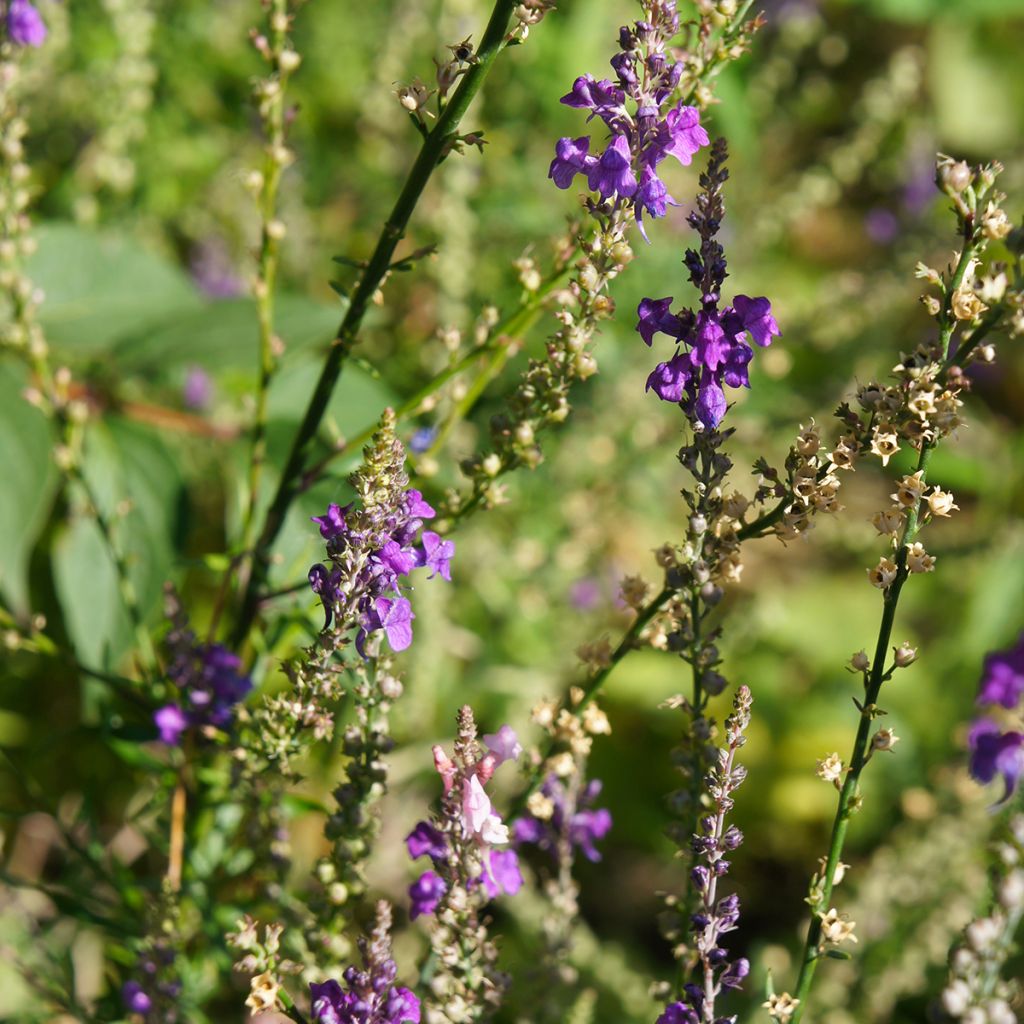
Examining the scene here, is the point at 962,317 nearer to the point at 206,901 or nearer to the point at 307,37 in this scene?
the point at 206,901

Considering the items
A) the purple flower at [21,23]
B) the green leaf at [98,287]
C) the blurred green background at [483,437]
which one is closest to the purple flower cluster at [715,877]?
the blurred green background at [483,437]

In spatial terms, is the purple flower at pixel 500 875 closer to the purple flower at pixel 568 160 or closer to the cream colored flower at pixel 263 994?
the cream colored flower at pixel 263 994

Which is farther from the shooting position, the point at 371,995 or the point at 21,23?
the point at 21,23

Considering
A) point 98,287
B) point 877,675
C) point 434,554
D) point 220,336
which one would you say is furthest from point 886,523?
point 98,287

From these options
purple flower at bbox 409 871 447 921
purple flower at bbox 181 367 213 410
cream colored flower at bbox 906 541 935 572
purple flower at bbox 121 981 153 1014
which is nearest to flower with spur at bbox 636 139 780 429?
cream colored flower at bbox 906 541 935 572

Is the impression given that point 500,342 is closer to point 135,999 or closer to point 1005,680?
point 1005,680
